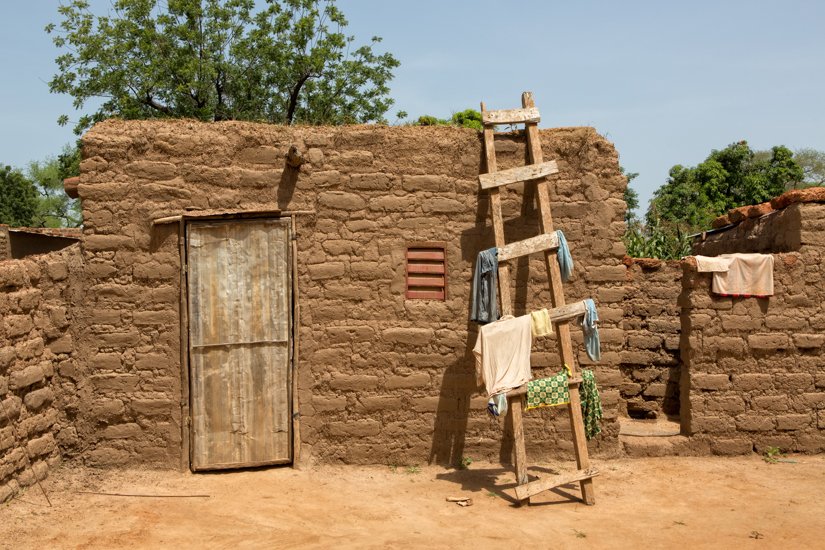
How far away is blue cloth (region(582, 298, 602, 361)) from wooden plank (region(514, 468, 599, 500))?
1030 mm

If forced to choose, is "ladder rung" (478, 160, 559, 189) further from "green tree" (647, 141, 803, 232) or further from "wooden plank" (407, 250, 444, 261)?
"green tree" (647, 141, 803, 232)

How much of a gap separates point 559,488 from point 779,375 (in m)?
2.71

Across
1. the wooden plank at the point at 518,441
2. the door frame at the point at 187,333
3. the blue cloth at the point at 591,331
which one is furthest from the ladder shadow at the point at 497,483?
the door frame at the point at 187,333

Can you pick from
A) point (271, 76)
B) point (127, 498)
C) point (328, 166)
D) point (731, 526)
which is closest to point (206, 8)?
point (271, 76)

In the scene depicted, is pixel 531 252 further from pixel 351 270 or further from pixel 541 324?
pixel 351 270

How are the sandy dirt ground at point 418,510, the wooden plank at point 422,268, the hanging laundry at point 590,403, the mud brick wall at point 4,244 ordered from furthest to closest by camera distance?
the mud brick wall at point 4,244 → the wooden plank at point 422,268 → the hanging laundry at point 590,403 → the sandy dirt ground at point 418,510

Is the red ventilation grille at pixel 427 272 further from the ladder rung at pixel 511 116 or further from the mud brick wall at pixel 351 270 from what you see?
the ladder rung at pixel 511 116

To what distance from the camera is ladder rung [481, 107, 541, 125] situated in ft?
24.0

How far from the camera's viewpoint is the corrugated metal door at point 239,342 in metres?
7.29

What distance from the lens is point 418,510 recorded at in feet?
21.1

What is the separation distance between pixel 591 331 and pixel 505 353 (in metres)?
0.80

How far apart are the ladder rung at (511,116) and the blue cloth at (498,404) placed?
253cm

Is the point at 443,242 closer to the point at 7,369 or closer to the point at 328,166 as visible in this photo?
the point at 328,166

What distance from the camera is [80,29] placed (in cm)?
2083
